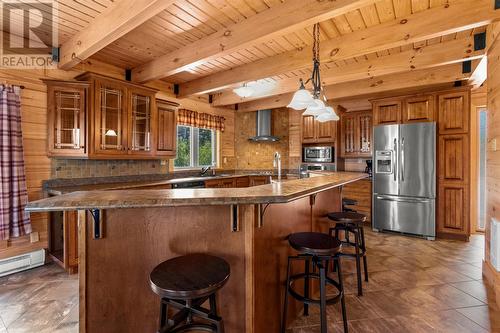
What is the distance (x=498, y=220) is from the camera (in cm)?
222

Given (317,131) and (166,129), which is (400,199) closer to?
(317,131)

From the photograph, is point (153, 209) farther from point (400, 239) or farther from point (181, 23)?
point (400, 239)

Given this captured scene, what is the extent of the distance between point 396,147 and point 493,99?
1.93m

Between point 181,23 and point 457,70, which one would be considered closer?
point 181,23

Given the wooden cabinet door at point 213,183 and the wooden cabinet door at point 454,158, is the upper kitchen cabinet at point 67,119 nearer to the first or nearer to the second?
the wooden cabinet door at point 213,183

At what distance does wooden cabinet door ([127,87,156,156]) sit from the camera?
3.55 meters

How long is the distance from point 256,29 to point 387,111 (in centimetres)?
325

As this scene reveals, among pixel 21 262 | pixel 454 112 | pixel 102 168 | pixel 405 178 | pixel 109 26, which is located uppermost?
pixel 109 26

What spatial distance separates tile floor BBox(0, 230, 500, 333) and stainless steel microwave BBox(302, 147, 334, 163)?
2.50 meters

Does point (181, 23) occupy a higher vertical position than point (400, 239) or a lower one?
higher

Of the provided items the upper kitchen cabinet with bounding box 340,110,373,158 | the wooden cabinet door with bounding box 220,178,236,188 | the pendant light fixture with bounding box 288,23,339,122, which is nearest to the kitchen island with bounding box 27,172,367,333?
the pendant light fixture with bounding box 288,23,339,122

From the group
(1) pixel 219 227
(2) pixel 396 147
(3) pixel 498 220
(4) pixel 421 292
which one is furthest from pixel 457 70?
(1) pixel 219 227

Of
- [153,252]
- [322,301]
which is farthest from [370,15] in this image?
[153,252]

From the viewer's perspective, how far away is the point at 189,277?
129 centimetres
